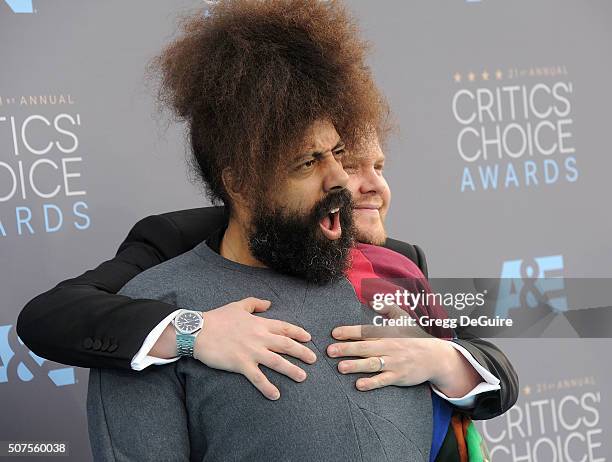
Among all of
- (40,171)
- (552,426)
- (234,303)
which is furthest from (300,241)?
(552,426)

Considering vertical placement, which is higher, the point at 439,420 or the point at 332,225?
the point at 332,225

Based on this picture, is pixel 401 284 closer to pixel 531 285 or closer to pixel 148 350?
pixel 148 350

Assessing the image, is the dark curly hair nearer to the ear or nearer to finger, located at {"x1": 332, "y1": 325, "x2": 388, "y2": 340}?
the ear

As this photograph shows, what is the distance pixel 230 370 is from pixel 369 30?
172 centimetres

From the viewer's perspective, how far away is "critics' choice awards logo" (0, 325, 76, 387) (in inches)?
97.1

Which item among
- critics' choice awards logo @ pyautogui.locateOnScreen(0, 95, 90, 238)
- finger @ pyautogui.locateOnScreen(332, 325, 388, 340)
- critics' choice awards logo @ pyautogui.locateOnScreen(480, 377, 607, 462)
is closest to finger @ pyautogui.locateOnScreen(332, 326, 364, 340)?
finger @ pyautogui.locateOnScreen(332, 325, 388, 340)

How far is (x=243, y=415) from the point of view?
157 cm

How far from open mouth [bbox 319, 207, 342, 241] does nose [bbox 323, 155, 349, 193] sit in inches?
2.3

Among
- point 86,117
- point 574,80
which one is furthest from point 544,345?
point 86,117

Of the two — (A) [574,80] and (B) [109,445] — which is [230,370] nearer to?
(B) [109,445]

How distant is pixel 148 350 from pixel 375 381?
0.43m

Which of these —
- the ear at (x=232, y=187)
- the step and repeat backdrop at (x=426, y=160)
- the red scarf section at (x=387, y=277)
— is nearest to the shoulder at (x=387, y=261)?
the red scarf section at (x=387, y=277)

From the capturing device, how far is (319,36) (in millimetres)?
1718

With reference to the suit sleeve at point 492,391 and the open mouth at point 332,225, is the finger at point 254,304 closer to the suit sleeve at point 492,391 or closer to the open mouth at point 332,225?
the open mouth at point 332,225
